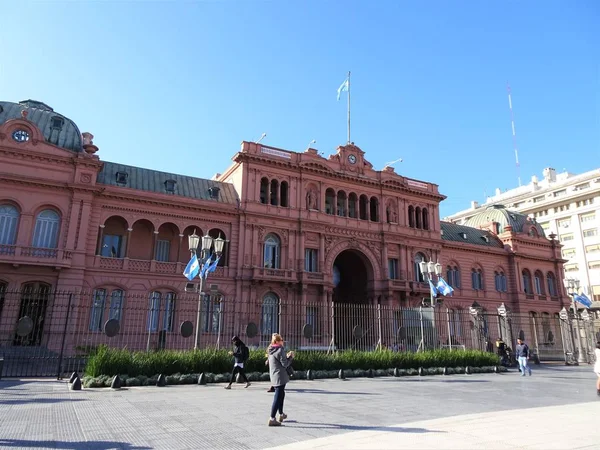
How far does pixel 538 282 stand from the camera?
49.2 meters

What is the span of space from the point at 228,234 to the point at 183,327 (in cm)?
1280

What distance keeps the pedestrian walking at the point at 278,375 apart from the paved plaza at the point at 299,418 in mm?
249

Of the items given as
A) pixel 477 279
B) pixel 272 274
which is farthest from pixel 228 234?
pixel 477 279

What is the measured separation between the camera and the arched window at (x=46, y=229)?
2606 cm

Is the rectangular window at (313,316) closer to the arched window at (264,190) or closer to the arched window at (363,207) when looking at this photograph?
the arched window at (264,190)

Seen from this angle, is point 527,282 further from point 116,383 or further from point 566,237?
point 116,383

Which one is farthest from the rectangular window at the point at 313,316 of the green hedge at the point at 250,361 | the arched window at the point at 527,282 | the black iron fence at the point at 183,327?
the arched window at the point at 527,282

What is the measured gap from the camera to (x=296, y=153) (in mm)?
36062

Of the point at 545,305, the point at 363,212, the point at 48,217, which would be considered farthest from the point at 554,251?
the point at 48,217

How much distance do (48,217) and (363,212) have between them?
24.9 metres

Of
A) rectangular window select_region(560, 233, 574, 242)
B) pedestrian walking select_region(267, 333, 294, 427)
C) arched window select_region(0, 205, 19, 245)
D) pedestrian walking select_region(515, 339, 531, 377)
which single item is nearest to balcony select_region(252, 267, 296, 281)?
arched window select_region(0, 205, 19, 245)

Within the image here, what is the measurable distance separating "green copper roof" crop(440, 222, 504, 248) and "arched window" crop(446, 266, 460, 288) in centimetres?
313

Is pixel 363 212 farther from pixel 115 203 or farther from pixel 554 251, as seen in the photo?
pixel 554 251

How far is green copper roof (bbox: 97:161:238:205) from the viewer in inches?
1202
